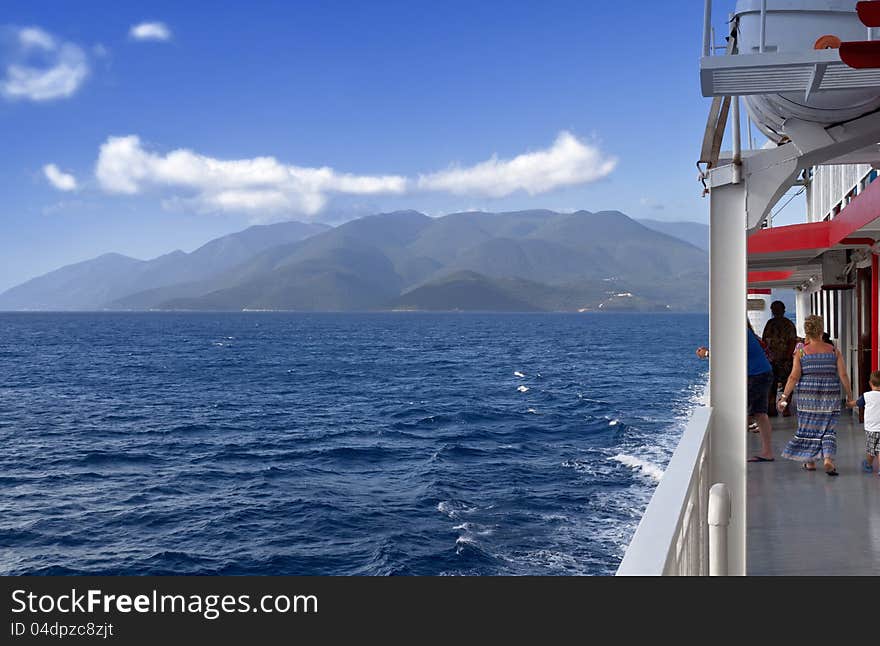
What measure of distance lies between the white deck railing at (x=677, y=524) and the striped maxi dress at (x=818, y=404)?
335 cm

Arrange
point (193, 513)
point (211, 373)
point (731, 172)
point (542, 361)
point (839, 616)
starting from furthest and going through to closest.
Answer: point (542, 361), point (211, 373), point (193, 513), point (731, 172), point (839, 616)

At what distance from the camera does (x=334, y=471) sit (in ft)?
80.8

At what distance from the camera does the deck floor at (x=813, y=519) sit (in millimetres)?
5230

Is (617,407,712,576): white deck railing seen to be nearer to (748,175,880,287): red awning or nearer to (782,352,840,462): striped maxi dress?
(782,352,840,462): striped maxi dress

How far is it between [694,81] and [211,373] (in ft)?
197

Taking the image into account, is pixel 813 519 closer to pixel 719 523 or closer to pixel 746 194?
pixel 746 194

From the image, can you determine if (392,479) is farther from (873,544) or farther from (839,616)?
(839,616)

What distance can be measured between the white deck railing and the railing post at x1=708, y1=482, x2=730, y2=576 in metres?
0.11

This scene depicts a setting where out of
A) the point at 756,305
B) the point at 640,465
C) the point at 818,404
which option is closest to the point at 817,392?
the point at 818,404

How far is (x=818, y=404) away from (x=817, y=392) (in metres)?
0.14

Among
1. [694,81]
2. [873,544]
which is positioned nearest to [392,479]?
[873,544]

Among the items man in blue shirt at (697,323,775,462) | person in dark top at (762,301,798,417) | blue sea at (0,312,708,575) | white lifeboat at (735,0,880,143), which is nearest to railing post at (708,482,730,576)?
white lifeboat at (735,0,880,143)

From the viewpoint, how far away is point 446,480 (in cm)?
2234

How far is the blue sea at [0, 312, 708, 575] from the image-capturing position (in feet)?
54.0
